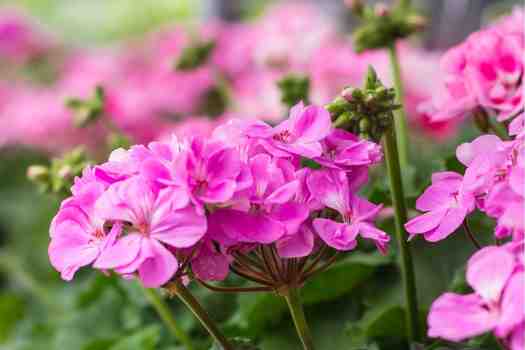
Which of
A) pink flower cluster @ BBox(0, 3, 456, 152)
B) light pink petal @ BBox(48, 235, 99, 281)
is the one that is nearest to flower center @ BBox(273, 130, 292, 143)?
light pink petal @ BBox(48, 235, 99, 281)

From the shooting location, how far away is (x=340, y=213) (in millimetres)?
362

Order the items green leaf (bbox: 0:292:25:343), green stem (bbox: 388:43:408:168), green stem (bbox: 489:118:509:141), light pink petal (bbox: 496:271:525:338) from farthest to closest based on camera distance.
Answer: green leaf (bbox: 0:292:25:343) → green stem (bbox: 388:43:408:168) → green stem (bbox: 489:118:509:141) → light pink petal (bbox: 496:271:525:338)

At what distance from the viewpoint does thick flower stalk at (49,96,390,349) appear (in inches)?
12.4

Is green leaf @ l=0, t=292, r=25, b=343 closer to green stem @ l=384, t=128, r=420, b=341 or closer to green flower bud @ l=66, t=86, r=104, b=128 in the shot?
green flower bud @ l=66, t=86, r=104, b=128

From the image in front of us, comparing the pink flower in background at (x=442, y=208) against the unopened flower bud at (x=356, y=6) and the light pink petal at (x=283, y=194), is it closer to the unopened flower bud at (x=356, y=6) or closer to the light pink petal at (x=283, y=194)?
the light pink petal at (x=283, y=194)

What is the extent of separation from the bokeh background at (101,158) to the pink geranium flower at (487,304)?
138 millimetres

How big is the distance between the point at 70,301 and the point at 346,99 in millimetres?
548

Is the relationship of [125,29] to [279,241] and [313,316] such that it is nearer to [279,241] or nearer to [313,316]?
[313,316]

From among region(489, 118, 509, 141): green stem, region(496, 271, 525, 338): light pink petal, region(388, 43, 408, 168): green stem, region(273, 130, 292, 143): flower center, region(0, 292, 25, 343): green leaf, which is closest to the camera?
region(496, 271, 525, 338): light pink petal

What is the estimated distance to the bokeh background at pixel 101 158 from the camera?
0.54 m

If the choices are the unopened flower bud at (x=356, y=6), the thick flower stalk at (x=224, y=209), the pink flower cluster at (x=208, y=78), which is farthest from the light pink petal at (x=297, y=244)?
the pink flower cluster at (x=208, y=78)

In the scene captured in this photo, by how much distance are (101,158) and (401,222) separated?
731mm

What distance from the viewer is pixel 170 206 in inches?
12.4

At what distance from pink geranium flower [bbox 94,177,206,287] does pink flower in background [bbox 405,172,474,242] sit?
0.37ft
